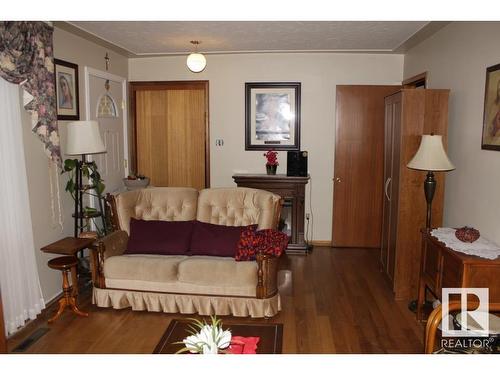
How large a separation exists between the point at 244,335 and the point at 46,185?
252cm

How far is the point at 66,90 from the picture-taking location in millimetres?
4285

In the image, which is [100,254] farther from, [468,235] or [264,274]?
[468,235]

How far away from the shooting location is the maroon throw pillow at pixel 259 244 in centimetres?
364

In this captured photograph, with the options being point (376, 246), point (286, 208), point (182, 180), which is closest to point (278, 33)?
point (286, 208)

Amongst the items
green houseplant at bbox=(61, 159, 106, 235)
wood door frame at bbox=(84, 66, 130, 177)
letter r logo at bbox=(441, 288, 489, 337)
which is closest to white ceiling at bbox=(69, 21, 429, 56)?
wood door frame at bbox=(84, 66, 130, 177)

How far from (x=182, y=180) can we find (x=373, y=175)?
102 inches

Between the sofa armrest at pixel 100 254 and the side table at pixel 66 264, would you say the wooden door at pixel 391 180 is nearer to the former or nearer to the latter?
the sofa armrest at pixel 100 254

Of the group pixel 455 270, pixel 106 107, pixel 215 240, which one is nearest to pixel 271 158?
pixel 215 240

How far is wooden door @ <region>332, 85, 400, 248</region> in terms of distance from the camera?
5.65 m

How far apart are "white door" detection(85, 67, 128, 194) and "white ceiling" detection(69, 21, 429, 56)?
1.56ft

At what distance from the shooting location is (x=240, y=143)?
593cm

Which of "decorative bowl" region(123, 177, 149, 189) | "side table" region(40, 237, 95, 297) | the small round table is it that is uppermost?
"decorative bowl" region(123, 177, 149, 189)

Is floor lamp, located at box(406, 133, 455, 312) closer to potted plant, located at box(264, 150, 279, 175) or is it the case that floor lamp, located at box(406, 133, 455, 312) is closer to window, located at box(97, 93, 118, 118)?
potted plant, located at box(264, 150, 279, 175)

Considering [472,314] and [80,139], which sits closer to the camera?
[472,314]
